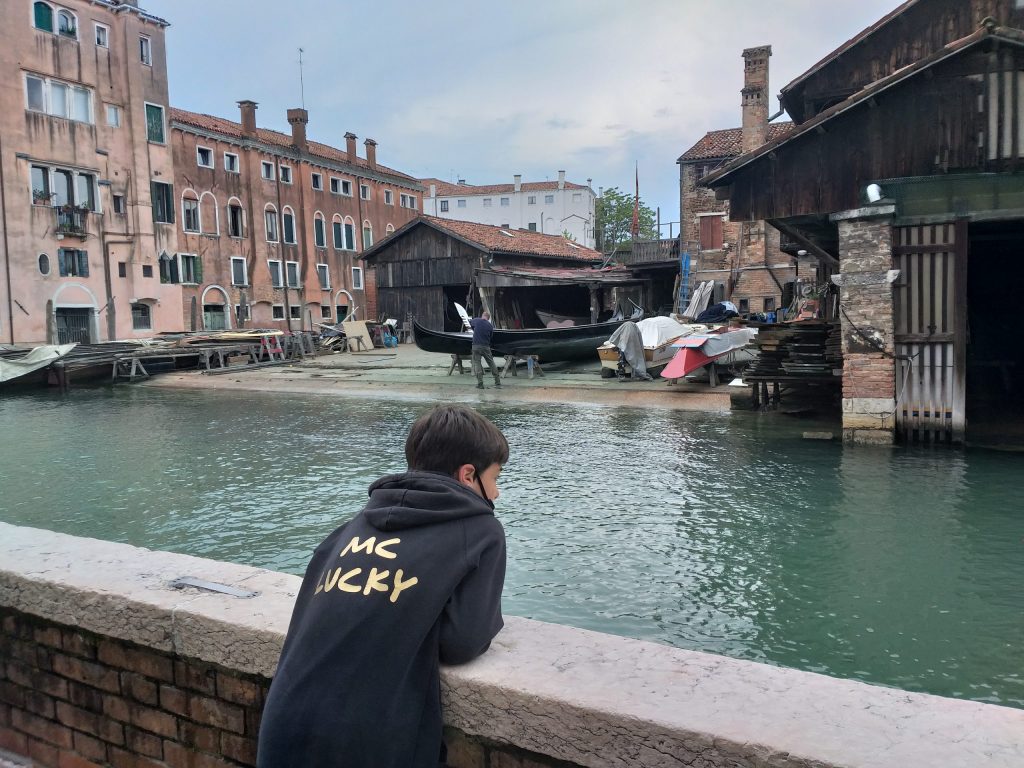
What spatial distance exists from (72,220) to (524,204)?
50.4 m

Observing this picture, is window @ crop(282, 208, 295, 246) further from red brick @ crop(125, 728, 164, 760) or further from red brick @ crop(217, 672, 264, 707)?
red brick @ crop(217, 672, 264, 707)

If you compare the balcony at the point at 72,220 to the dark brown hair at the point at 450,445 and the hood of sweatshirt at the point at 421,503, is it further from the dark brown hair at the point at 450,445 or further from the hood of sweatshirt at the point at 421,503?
the hood of sweatshirt at the point at 421,503

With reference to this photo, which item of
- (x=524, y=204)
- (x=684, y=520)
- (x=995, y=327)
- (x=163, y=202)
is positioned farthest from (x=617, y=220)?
(x=684, y=520)

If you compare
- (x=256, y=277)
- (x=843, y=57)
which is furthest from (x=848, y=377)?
(x=256, y=277)

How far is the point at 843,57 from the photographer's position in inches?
506

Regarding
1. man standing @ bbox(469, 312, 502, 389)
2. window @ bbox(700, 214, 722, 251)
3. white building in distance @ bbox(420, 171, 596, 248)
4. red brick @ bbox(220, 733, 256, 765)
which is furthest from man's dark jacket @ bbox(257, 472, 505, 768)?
white building in distance @ bbox(420, 171, 596, 248)

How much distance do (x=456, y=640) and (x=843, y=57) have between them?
13611 mm

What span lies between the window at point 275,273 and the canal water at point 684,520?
2410cm

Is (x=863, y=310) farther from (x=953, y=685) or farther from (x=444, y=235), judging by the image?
(x=444, y=235)

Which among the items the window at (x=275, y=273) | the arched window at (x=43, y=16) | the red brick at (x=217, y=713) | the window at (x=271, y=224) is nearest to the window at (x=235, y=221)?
the window at (x=271, y=224)

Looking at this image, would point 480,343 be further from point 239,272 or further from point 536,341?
point 239,272

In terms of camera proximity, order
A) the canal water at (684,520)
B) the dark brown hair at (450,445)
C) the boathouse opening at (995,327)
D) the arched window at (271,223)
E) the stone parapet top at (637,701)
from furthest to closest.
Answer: the arched window at (271,223) → the boathouse opening at (995,327) → the canal water at (684,520) → the dark brown hair at (450,445) → the stone parapet top at (637,701)

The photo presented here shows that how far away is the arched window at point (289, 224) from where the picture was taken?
3677 cm

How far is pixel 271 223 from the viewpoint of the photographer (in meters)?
36.1
